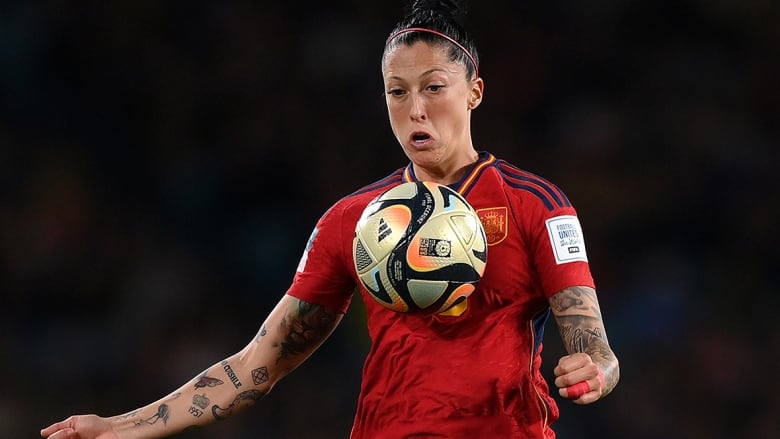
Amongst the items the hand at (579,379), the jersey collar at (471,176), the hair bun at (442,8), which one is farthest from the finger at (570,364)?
the hair bun at (442,8)

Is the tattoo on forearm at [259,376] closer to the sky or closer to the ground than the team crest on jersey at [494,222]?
closer to the ground

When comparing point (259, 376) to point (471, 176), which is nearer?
point (471, 176)

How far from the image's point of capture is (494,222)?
3.40 meters

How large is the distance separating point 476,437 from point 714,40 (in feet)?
19.0

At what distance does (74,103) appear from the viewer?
7.84 meters

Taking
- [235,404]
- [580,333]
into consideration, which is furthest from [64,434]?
[580,333]

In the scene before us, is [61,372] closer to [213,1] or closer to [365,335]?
[365,335]

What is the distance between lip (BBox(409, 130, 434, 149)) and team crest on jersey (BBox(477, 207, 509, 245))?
280 millimetres

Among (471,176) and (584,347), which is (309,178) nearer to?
(471,176)

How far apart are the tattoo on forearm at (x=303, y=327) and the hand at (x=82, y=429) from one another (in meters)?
0.58

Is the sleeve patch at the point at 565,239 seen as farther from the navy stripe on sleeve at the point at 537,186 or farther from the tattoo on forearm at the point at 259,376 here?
the tattoo on forearm at the point at 259,376

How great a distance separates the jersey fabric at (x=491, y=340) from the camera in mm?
3307

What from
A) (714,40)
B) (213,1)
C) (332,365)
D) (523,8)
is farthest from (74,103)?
(714,40)

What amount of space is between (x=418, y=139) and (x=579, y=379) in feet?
3.44
